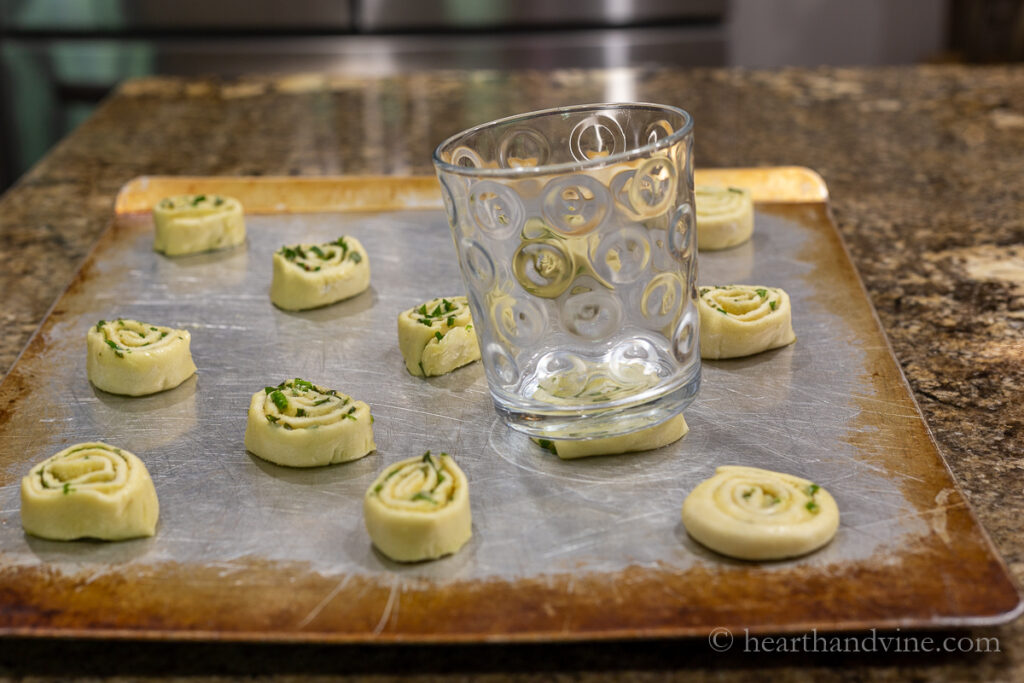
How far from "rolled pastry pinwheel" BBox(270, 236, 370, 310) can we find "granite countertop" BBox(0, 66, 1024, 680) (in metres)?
0.43

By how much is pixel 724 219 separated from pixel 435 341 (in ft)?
2.13

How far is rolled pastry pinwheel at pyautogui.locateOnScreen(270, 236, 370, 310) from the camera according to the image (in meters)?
1.73

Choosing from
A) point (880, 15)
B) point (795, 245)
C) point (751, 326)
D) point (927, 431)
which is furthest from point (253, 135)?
point (880, 15)

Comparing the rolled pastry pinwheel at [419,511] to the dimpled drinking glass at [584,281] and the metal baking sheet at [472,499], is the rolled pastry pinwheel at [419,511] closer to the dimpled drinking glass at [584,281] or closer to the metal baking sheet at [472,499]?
the metal baking sheet at [472,499]

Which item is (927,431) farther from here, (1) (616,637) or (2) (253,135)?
(2) (253,135)

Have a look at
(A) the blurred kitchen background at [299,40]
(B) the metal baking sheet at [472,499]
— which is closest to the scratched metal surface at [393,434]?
(B) the metal baking sheet at [472,499]

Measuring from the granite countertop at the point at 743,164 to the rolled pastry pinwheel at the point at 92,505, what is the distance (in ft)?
0.48

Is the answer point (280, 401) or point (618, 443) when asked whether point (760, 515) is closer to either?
point (618, 443)

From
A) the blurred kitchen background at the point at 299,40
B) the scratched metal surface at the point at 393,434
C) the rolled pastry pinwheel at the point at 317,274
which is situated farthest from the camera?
the blurred kitchen background at the point at 299,40

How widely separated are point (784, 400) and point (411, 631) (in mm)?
644

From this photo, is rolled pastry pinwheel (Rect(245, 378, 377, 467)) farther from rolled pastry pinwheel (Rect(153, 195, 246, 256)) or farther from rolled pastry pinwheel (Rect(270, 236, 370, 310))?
rolled pastry pinwheel (Rect(153, 195, 246, 256))

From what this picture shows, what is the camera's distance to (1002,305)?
1697 mm

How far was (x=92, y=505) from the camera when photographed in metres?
1.13

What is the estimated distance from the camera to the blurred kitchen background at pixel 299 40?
4430mm
